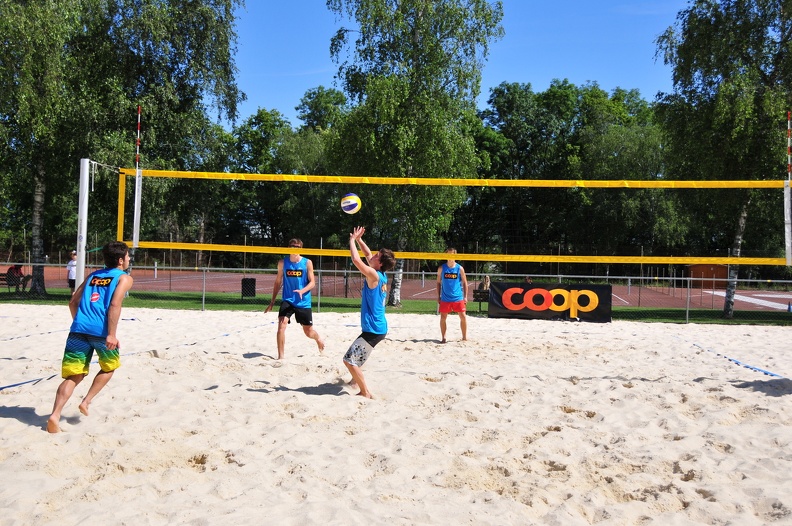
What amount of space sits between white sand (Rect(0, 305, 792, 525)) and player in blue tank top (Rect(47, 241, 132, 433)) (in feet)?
1.16

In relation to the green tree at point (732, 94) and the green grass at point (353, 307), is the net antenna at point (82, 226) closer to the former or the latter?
the green grass at point (353, 307)

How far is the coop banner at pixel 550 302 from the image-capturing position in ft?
42.0

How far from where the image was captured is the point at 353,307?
50.4 feet

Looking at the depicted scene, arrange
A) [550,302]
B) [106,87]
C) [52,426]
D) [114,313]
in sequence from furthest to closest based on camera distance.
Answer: [106,87] → [550,302] → [114,313] → [52,426]

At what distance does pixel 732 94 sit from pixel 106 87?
644 inches

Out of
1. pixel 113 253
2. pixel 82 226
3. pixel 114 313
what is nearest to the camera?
pixel 114 313

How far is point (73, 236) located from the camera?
40.4 m

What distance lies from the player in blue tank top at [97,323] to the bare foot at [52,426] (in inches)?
7.0

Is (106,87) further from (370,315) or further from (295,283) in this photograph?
(370,315)

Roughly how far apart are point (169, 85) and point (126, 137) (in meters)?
1.91

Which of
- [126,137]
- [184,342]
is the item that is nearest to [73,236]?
[126,137]

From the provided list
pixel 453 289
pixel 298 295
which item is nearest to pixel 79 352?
pixel 298 295

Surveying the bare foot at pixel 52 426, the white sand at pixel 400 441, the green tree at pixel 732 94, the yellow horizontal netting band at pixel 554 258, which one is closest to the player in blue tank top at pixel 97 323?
the bare foot at pixel 52 426

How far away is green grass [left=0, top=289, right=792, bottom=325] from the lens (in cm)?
1420
